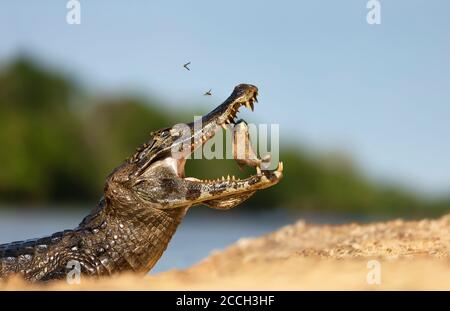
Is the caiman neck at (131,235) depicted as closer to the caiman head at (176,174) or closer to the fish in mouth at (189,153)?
the caiman head at (176,174)

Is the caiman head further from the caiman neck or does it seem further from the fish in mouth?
the caiman neck

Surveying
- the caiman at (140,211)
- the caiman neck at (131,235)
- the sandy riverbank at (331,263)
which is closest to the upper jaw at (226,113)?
the caiman at (140,211)

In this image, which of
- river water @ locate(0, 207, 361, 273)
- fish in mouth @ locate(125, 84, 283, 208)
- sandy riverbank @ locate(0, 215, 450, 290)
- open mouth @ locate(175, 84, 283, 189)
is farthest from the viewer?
river water @ locate(0, 207, 361, 273)

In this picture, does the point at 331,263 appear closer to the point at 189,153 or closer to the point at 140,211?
the point at 189,153

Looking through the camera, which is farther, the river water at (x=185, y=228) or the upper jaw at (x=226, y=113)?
the river water at (x=185, y=228)

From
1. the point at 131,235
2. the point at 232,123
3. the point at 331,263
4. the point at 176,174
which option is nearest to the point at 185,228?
the point at 131,235

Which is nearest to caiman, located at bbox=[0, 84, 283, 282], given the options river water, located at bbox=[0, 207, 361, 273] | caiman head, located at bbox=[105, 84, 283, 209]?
caiman head, located at bbox=[105, 84, 283, 209]
